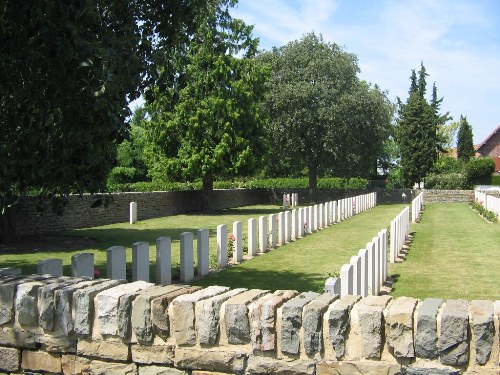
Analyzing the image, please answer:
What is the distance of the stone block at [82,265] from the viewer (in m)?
5.72

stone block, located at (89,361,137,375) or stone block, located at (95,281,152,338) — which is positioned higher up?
stone block, located at (95,281,152,338)

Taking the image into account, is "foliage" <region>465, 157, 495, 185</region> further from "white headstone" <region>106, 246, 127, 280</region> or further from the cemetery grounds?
"white headstone" <region>106, 246, 127, 280</region>

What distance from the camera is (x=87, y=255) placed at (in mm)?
5828

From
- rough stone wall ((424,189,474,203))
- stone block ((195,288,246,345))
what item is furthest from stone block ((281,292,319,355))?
rough stone wall ((424,189,474,203))

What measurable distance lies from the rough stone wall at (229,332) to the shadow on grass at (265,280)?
522 centimetres

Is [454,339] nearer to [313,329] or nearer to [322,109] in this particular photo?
[313,329]

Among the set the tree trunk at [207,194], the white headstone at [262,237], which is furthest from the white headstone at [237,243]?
the tree trunk at [207,194]

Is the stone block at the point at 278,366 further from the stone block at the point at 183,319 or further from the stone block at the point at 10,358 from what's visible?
the stone block at the point at 10,358

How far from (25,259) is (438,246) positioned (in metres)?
10.3

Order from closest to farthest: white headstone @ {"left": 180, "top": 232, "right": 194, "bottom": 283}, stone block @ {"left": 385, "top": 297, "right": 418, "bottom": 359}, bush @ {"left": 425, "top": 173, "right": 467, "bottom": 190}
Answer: stone block @ {"left": 385, "top": 297, "right": 418, "bottom": 359}, white headstone @ {"left": 180, "top": 232, "right": 194, "bottom": 283}, bush @ {"left": 425, "top": 173, "right": 467, "bottom": 190}

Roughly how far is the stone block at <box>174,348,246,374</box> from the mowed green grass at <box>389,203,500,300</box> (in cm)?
582

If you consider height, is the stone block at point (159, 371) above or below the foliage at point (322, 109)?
below

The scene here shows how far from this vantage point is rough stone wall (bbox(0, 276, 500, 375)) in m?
3.12

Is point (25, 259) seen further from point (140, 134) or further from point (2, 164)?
point (140, 134)
